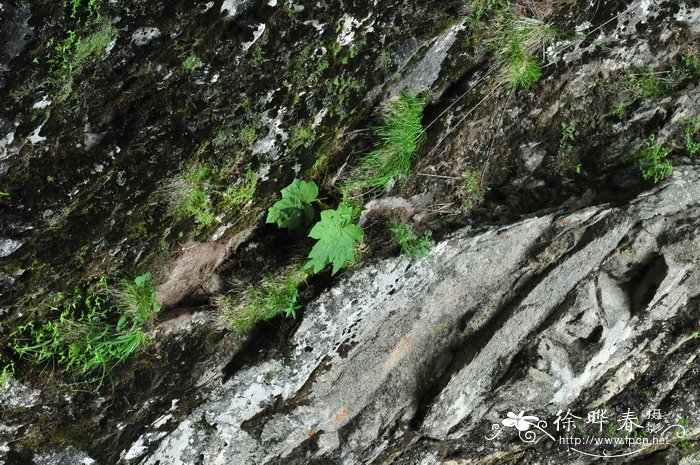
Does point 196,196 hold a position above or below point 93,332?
above

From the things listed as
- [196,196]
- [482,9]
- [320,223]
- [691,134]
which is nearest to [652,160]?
[691,134]

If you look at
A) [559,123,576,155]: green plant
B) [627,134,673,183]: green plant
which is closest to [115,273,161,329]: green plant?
[559,123,576,155]: green plant

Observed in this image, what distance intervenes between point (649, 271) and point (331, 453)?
11.1ft

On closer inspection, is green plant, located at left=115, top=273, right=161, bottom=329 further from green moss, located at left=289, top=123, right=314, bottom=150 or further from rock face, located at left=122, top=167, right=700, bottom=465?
green moss, located at left=289, top=123, right=314, bottom=150

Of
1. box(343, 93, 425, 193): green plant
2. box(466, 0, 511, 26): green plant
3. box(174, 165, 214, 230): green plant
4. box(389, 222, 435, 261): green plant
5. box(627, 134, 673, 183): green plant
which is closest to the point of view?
box(174, 165, 214, 230): green plant

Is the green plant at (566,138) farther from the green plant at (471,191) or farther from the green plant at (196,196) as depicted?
the green plant at (196,196)

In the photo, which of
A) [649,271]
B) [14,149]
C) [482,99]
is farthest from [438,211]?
[14,149]

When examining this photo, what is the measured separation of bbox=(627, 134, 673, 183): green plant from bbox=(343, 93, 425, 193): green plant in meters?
2.12

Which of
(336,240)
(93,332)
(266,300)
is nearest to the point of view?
(93,332)

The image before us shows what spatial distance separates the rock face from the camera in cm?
495

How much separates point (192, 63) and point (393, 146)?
1723 millimetres

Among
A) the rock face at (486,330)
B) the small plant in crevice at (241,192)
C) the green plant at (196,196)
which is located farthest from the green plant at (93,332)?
the rock face at (486,330)

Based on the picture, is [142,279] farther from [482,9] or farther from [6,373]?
[482,9]

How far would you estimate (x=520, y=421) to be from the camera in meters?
5.52
